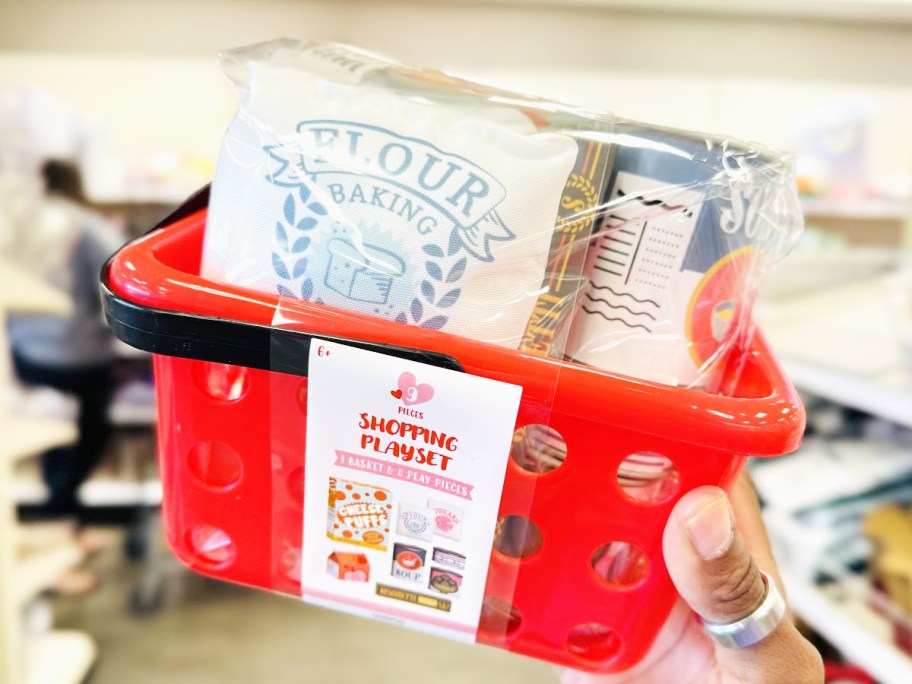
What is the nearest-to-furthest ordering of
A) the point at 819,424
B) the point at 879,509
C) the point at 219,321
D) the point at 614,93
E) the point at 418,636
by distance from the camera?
the point at 219,321 < the point at 879,509 < the point at 819,424 < the point at 614,93 < the point at 418,636

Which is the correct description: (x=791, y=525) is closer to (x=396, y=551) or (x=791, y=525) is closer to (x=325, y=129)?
(x=396, y=551)

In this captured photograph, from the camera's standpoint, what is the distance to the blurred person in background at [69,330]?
4.61 feet

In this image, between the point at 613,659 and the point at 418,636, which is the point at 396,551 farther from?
the point at 418,636

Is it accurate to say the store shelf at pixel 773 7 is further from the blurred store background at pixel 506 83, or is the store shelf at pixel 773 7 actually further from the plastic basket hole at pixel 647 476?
the plastic basket hole at pixel 647 476

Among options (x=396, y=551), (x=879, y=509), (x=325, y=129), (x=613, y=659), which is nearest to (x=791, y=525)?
(x=879, y=509)

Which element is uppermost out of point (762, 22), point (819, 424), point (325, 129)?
point (762, 22)

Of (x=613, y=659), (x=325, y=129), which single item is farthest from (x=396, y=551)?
(x=325, y=129)

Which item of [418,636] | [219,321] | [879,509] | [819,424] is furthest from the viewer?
[418,636]

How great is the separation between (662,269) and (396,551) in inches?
10.4

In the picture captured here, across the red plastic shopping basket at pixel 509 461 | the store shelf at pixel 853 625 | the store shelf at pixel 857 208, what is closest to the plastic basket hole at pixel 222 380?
the red plastic shopping basket at pixel 509 461

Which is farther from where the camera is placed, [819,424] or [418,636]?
[418,636]

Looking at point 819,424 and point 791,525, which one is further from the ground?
point 819,424

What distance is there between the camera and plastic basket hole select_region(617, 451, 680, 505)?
0.48 metres

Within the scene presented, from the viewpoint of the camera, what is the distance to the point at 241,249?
458 mm
